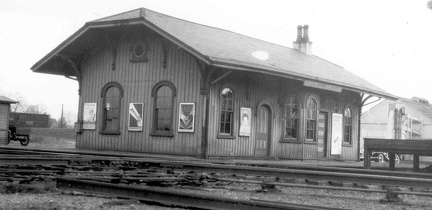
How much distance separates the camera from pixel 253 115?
1722 centimetres

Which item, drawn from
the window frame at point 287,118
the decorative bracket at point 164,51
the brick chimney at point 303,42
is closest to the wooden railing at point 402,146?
the window frame at point 287,118

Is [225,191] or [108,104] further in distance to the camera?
[108,104]

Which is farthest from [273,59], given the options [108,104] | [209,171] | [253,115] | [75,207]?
[75,207]

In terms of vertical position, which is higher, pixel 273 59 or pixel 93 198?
pixel 273 59

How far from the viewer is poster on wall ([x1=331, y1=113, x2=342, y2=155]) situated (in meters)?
20.9

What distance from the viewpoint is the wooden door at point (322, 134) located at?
797 inches

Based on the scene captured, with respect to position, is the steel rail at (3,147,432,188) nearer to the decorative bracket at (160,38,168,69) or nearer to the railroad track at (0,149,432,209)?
the railroad track at (0,149,432,209)

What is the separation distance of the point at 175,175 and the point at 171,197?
147 inches

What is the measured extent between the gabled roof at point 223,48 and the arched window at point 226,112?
49.2 inches

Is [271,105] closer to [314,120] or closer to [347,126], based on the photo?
[314,120]

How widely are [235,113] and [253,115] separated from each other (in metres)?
0.98

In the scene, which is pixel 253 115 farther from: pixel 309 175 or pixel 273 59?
pixel 309 175

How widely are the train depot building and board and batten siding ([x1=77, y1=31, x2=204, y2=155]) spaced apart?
3 centimetres

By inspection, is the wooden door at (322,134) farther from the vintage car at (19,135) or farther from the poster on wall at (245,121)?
the vintage car at (19,135)
